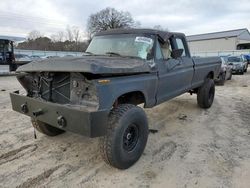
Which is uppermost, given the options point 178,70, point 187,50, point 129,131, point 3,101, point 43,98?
point 187,50

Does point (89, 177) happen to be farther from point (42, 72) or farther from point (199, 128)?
point (199, 128)

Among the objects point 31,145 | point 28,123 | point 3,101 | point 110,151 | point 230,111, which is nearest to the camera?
point 110,151

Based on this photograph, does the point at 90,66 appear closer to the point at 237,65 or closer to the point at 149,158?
the point at 149,158

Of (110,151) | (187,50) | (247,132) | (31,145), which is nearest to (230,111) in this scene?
(247,132)

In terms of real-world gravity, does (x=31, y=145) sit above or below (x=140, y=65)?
Answer: below

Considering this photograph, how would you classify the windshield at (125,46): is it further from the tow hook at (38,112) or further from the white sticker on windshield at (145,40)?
the tow hook at (38,112)

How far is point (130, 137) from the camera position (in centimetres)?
368

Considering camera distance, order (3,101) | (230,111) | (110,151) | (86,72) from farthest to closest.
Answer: (3,101) < (230,111) < (110,151) < (86,72)

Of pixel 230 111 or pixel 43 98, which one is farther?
pixel 230 111

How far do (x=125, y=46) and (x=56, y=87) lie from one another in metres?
1.55

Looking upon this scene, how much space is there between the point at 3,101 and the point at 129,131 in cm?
567

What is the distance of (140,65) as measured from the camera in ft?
12.5

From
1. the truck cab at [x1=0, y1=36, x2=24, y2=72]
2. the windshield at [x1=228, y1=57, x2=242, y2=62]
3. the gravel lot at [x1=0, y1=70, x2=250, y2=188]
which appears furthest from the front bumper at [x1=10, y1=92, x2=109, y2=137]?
the windshield at [x1=228, y1=57, x2=242, y2=62]

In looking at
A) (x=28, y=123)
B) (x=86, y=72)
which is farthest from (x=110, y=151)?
(x=28, y=123)
